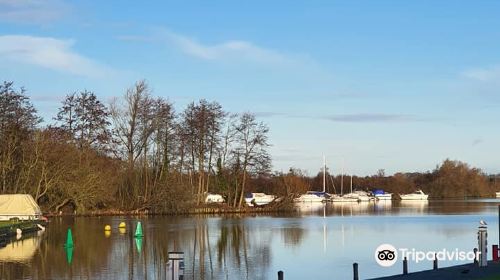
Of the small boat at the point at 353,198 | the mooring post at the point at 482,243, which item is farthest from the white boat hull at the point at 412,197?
the mooring post at the point at 482,243

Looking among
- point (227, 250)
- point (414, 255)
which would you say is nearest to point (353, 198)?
point (227, 250)

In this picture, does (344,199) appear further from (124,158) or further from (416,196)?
(124,158)

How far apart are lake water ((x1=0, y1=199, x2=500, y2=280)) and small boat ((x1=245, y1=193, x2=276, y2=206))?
34.8 metres

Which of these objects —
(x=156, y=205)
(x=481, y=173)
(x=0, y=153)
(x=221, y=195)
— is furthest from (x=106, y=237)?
(x=481, y=173)

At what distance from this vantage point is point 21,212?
2234 inches

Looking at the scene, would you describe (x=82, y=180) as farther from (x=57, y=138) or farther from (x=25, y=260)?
(x=25, y=260)

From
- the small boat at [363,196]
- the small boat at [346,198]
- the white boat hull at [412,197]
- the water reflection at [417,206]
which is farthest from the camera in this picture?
the white boat hull at [412,197]

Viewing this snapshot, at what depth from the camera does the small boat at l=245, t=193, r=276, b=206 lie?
90262mm

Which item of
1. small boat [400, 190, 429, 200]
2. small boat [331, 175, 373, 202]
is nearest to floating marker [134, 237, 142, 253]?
small boat [331, 175, 373, 202]

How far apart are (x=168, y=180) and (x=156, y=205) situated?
118 inches

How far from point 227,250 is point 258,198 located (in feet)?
202

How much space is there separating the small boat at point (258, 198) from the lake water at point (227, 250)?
3478 cm

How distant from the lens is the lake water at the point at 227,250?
27.0 metres

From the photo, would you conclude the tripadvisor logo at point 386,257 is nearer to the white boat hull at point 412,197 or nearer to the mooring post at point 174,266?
the mooring post at point 174,266
